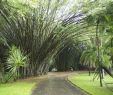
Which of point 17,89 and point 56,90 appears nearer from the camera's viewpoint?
point 56,90

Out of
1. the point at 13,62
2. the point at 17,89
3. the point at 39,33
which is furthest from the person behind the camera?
the point at 39,33

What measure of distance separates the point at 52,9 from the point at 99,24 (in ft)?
30.6

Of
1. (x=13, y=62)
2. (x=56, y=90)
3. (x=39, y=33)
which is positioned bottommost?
(x=56, y=90)

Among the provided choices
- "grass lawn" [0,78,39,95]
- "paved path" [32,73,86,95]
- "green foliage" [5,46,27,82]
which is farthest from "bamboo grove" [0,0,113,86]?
"paved path" [32,73,86,95]

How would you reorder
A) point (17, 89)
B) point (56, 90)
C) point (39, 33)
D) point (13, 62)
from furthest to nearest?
point (39, 33) < point (13, 62) < point (17, 89) < point (56, 90)

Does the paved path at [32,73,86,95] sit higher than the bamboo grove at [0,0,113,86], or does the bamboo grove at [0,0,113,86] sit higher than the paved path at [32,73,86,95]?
the bamboo grove at [0,0,113,86]

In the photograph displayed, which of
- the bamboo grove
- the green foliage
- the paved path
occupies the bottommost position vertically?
the paved path

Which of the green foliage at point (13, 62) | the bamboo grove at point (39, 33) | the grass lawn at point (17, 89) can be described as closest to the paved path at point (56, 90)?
the grass lawn at point (17, 89)

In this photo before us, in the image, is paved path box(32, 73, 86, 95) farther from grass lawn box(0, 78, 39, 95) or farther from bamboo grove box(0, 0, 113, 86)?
bamboo grove box(0, 0, 113, 86)

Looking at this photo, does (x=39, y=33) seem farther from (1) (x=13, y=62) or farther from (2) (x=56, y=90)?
(2) (x=56, y=90)

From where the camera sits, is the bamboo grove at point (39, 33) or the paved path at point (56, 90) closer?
the paved path at point (56, 90)

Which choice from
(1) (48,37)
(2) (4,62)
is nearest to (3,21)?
(2) (4,62)

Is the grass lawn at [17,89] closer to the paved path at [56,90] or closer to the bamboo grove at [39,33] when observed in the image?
the paved path at [56,90]

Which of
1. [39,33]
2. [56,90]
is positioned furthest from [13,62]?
[56,90]
